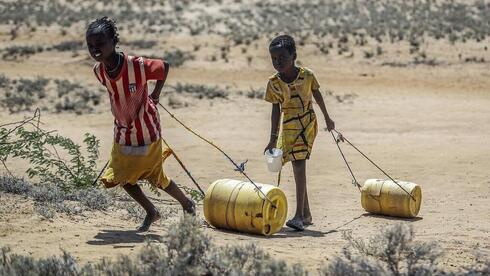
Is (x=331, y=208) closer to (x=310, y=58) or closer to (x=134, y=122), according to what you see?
(x=134, y=122)

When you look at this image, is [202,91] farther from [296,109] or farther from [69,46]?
[296,109]

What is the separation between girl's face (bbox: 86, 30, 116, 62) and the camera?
20.3 ft

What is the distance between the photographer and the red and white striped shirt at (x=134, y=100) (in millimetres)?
6297

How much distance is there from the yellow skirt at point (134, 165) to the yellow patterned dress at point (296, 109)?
57.9 inches

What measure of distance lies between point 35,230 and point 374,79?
17.8 m

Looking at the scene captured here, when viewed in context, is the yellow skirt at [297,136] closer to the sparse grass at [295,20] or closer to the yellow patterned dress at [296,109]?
the yellow patterned dress at [296,109]

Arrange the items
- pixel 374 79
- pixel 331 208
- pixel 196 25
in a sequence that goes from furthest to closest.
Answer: pixel 196 25 < pixel 374 79 < pixel 331 208

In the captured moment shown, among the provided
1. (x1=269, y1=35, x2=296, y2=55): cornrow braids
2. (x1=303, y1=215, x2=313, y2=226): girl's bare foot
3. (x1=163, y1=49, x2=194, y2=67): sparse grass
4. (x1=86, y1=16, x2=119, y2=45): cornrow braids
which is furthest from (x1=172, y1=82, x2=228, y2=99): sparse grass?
(x1=86, y1=16, x2=119, y2=45): cornrow braids

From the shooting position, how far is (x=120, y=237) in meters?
6.31

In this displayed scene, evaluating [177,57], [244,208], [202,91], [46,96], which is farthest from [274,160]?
[177,57]

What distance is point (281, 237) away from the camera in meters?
6.86

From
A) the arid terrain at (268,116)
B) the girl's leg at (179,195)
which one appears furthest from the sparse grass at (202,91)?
the girl's leg at (179,195)

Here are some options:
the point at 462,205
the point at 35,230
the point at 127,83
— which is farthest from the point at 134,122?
the point at 462,205

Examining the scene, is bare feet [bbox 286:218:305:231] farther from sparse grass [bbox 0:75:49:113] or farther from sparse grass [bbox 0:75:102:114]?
sparse grass [bbox 0:75:49:113]
